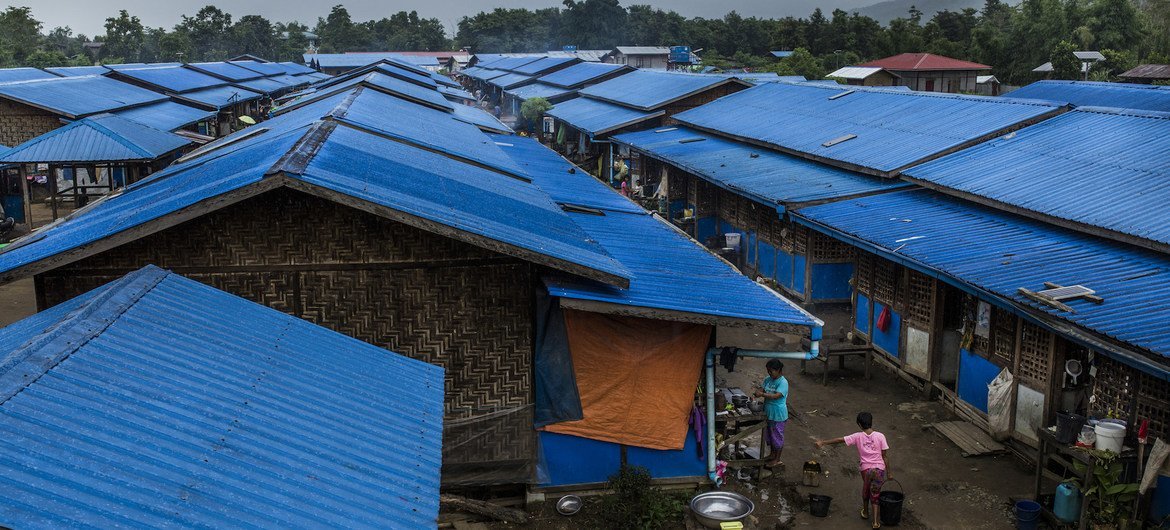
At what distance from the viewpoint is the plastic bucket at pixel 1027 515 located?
8.99m

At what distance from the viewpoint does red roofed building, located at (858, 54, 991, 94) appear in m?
52.2

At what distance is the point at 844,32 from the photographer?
71.9m

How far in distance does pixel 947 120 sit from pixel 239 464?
645 inches

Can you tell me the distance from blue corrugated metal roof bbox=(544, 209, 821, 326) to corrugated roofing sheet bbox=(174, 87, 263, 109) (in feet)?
94.9

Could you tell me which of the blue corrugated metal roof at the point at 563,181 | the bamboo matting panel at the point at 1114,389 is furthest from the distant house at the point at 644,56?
the bamboo matting panel at the point at 1114,389

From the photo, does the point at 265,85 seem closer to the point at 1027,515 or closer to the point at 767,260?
the point at 767,260

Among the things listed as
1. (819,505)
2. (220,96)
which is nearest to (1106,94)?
(819,505)

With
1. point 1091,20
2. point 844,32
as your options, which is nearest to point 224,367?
point 1091,20

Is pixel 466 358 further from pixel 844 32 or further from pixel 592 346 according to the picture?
pixel 844 32

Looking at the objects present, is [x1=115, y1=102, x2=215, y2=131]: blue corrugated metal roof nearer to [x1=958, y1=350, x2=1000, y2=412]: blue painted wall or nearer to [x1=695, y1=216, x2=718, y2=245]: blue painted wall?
[x1=695, y1=216, x2=718, y2=245]: blue painted wall

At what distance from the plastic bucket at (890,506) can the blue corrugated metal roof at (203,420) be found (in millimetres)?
4960

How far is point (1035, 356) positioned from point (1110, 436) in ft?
6.45

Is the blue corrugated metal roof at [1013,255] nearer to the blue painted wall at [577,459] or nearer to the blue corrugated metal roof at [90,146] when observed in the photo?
the blue painted wall at [577,459]

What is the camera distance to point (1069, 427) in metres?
9.17
